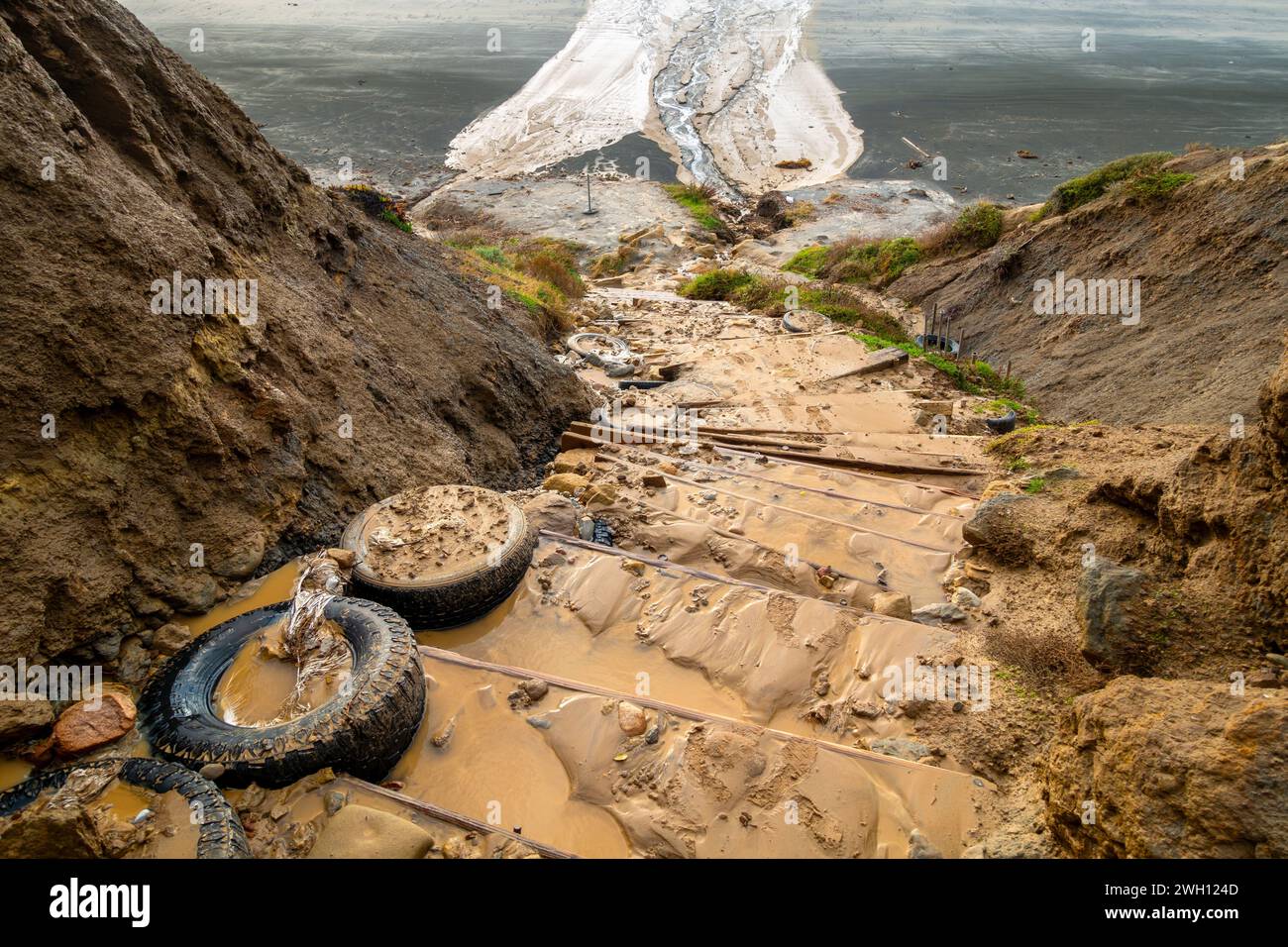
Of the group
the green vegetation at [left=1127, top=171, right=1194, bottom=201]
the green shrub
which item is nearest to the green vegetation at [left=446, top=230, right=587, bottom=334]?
the green shrub

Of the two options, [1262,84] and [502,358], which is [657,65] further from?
[502,358]

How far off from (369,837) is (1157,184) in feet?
62.4

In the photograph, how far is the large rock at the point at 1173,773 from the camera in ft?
10.6

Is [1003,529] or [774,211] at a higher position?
[774,211]

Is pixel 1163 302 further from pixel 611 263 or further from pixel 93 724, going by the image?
pixel 93 724

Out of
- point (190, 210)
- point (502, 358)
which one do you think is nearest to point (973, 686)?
point (502, 358)

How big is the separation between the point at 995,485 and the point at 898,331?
35.0ft

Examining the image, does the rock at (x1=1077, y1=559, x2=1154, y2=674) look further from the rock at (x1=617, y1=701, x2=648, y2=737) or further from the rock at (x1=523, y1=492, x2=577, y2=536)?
the rock at (x1=523, y1=492, x2=577, y2=536)

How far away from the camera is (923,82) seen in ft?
151

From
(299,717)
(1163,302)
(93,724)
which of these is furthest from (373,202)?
(1163,302)

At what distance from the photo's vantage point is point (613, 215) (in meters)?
29.5

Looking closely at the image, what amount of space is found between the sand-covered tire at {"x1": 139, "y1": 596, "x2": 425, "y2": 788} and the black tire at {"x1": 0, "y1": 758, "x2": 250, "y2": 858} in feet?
→ 0.75

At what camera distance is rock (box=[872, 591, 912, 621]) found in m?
6.54

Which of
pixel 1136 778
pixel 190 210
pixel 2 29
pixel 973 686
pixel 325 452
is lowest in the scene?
pixel 973 686
